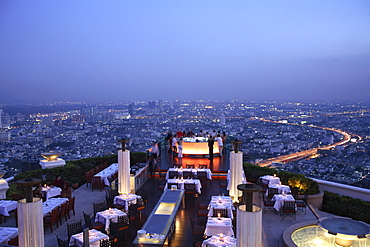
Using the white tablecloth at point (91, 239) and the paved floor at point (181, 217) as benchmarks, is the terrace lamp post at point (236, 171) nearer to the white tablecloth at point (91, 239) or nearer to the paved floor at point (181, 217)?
the paved floor at point (181, 217)

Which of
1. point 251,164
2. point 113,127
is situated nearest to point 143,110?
point 113,127

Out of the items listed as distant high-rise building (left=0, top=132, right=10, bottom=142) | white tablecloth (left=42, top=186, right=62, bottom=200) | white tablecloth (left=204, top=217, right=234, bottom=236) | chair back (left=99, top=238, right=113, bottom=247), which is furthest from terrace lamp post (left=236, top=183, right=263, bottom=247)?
distant high-rise building (left=0, top=132, right=10, bottom=142)

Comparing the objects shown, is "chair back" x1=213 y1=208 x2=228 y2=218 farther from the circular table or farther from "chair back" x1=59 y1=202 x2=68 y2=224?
"chair back" x1=59 y1=202 x2=68 y2=224

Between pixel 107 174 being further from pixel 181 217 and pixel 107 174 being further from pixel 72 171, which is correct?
pixel 181 217

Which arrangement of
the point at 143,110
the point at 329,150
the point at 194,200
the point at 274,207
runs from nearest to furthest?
the point at 274,207
the point at 194,200
the point at 329,150
the point at 143,110

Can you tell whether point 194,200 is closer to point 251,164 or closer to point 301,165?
point 251,164

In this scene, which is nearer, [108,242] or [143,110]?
[108,242]

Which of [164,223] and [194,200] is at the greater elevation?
[164,223]

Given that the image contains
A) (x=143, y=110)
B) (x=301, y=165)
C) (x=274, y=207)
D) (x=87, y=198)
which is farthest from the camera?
(x=143, y=110)
